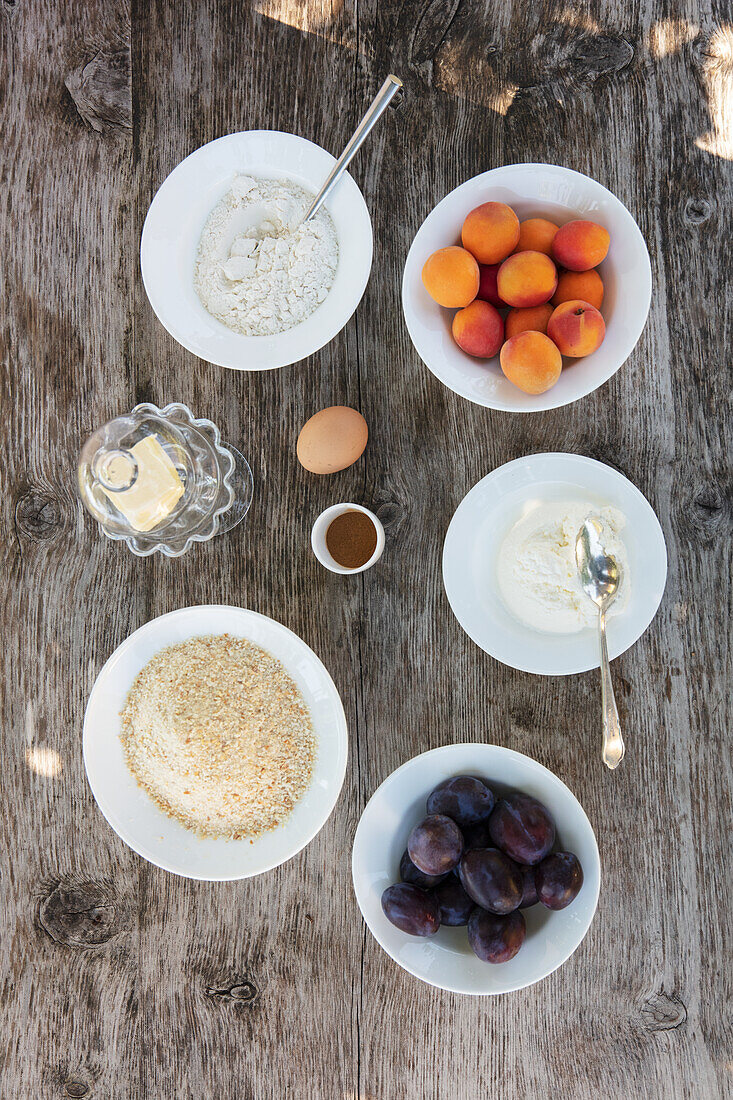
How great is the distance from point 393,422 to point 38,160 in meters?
0.76

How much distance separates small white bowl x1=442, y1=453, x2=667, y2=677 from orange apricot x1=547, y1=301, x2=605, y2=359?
0.17 metres

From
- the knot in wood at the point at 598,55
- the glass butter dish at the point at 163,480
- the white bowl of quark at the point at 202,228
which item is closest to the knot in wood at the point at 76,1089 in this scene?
the glass butter dish at the point at 163,480

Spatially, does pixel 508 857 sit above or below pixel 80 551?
below

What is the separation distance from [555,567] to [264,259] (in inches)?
25.1

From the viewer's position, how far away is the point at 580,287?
0.99 metres

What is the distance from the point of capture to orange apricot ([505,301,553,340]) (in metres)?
0.99

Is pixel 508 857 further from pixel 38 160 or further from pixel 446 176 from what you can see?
pixel 38 160

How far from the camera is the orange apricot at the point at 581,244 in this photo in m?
0.96

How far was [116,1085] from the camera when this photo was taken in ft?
3.94

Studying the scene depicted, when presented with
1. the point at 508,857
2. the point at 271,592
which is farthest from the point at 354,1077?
the point at 271,592

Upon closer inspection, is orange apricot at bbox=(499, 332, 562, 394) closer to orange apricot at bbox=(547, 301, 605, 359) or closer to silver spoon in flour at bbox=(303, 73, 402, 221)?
orange apricot at bbox=(547, 301, 605, 359)

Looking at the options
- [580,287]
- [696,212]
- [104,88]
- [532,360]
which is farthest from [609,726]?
[104,88]

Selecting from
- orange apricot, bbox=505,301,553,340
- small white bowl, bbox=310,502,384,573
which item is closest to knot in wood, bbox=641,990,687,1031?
small white bowl, bbox=310,502,384,573

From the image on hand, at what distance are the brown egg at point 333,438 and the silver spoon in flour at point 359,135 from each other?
307mm
